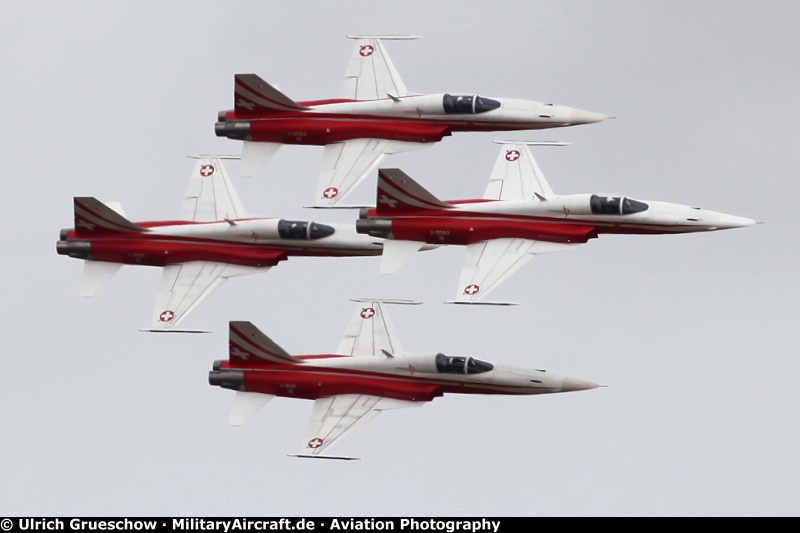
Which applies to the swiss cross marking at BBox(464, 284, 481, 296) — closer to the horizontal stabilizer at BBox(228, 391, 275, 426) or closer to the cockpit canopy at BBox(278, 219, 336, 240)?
the cockpit canopy at BBox(278, 219, 336, 240)

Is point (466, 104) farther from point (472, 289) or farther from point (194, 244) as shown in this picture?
point (194, 244)

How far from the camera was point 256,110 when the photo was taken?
92.8 metres

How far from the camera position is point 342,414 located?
88125mm

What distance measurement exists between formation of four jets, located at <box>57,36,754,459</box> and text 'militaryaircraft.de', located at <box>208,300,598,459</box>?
0.03 m

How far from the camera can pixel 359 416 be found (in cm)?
8800

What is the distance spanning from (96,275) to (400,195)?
31.5 ft

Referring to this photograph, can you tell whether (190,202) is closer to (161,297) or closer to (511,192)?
(161,297)

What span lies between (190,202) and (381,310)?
7200 mm

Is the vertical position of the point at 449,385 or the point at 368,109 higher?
the point at 368,109

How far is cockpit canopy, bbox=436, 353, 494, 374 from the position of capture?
87.8m

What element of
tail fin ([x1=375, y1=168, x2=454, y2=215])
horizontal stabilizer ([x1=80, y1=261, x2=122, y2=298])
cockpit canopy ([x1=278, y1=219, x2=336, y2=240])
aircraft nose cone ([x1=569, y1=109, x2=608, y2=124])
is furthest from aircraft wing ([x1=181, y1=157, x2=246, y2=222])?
aircraft nose cone ([x1=569, y1=109, x2=608, y2=124])

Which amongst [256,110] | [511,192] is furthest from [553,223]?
[256,110]

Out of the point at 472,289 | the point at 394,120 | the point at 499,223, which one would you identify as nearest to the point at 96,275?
the point at 394,120

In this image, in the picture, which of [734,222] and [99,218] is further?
[99,218]
